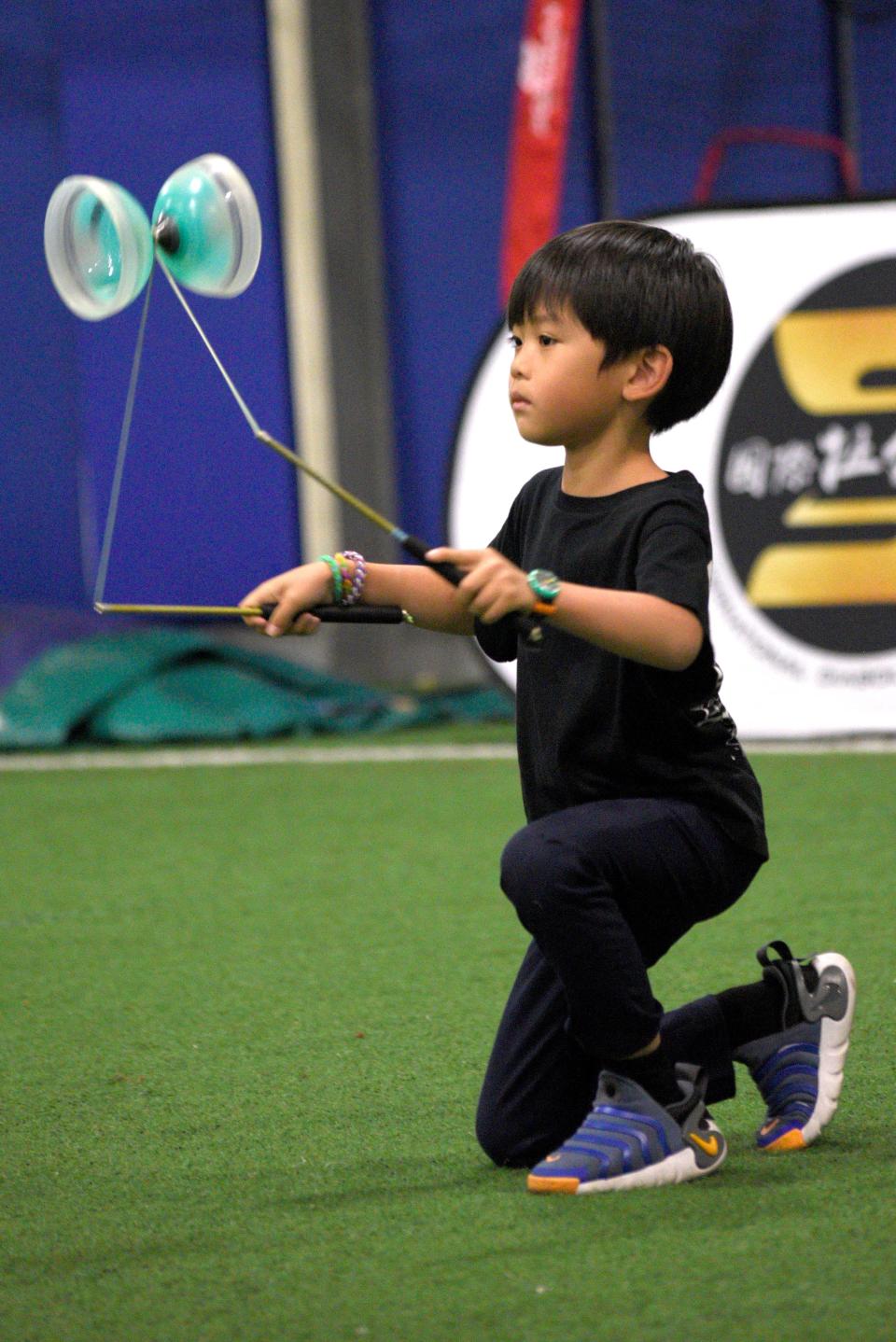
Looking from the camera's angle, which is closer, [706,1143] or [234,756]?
[706,1143]

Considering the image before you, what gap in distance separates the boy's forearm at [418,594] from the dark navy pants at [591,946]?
195 mm

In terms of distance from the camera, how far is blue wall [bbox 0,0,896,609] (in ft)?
17.7

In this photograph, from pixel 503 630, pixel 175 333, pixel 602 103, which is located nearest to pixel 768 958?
pixel 503 630

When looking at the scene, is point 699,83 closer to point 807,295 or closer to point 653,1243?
point 807,295

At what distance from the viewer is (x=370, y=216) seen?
18.7ft

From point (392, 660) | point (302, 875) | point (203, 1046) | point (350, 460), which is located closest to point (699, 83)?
point (350, 460)

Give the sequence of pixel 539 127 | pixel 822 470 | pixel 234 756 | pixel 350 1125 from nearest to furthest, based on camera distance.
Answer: pixel 350 1125, pixel 822 470, pixel 234 756, pixel 539 127

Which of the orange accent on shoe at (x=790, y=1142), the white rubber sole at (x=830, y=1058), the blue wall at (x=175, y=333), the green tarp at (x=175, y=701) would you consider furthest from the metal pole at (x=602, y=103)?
the orange accent on shoe at (x=790, y=1142)

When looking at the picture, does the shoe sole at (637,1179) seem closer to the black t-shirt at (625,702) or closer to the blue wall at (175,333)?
the black t-shirt at (625,702)

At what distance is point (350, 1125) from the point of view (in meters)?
1.50

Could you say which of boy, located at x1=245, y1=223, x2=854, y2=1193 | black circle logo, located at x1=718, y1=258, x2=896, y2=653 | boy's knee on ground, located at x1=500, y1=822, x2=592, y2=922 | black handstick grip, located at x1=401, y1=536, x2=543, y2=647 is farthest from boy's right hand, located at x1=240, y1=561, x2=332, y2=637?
black circle logo, located at x1=718, y1=258, x2=896, y2=653

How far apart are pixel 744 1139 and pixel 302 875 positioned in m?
1.28

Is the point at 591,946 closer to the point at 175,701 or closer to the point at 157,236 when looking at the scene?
the point at 157,236

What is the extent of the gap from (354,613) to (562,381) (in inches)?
9.6
